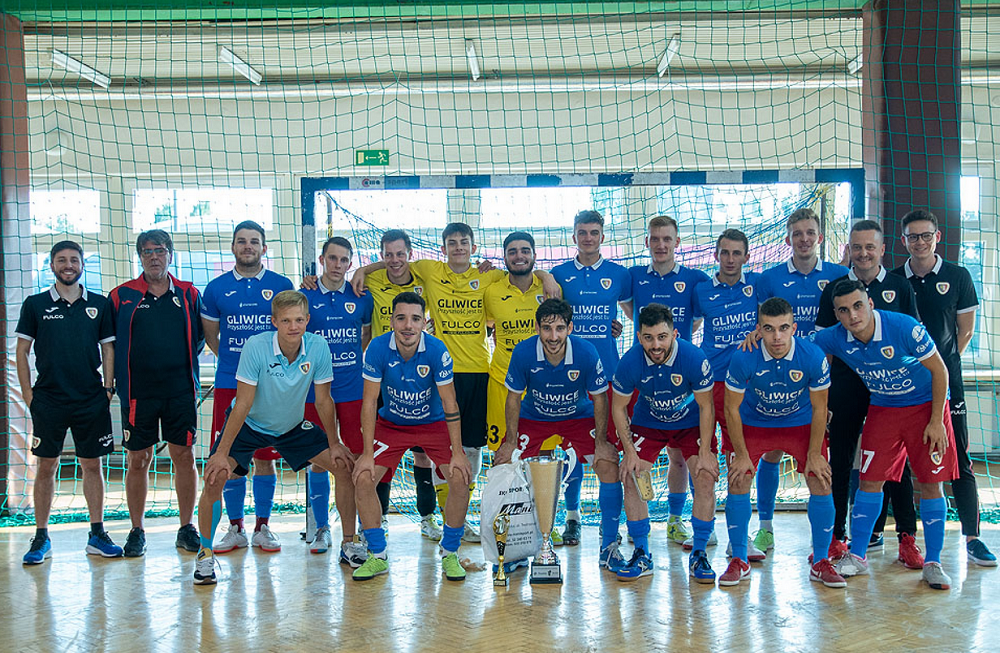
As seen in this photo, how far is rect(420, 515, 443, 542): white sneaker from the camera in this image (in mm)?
4750

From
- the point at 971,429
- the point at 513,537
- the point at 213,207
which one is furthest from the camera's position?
the point at 213,207

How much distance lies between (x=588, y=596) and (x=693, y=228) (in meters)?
4.94

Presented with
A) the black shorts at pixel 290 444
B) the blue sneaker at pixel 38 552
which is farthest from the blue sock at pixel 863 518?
the blue sneaker at pixel 38 552

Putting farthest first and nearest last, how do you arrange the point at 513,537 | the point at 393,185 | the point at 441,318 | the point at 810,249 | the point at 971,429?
the point at 971,429, the point at 393,185, the point at 441,318, the point at 810,249, the point at 513,537

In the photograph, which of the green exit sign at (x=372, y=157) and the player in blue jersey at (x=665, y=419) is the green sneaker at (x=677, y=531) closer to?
the player in blue jersey at (x=665, y=419)

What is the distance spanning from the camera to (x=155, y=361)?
429 cm

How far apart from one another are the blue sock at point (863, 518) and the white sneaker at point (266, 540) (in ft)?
9.52

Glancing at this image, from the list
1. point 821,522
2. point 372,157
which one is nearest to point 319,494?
point 821,522

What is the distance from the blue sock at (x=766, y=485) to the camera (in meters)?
4.26

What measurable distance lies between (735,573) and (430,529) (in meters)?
1.79

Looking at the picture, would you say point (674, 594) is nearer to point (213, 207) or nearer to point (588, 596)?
point (588, 596)

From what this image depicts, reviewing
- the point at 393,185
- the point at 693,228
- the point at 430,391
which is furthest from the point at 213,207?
the point at 430,391

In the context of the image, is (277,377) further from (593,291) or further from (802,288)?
(802,288)

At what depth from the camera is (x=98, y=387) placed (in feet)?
14.3
